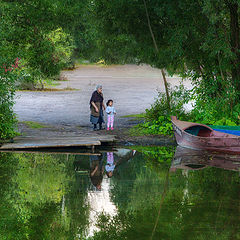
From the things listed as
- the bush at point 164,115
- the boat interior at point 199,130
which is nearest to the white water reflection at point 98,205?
the boat interior at point 199,130

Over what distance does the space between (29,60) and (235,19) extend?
707 cm

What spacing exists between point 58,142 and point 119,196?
21.1ft

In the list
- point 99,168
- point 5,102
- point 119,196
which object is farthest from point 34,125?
point 119,196

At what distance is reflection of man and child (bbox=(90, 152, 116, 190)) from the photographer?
1119cm

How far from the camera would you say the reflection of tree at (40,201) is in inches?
294

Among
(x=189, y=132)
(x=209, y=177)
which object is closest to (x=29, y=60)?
(x=189, y=132)

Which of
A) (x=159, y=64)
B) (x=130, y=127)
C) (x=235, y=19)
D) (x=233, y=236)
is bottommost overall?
(x=130, y=127)

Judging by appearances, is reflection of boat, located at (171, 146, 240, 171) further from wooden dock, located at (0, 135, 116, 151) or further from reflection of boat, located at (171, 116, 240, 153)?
wooden dock, located at (0, 135, 116, 151)

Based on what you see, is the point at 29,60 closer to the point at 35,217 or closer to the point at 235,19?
the point at 235,19

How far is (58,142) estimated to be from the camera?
618 inches

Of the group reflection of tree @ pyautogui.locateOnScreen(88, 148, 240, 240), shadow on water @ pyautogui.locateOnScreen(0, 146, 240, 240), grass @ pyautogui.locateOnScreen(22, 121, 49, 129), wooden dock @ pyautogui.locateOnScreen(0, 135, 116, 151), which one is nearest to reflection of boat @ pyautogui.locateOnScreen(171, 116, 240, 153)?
shadow on water @ pyautogui.locateOnScreen(0, 146, 240, 240)

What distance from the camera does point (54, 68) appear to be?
18.4 meters

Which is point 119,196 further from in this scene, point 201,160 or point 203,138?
point 203,138

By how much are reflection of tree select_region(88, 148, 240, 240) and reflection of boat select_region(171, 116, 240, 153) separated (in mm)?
2926
